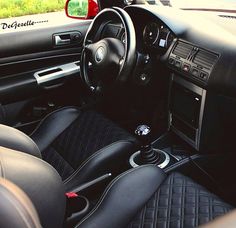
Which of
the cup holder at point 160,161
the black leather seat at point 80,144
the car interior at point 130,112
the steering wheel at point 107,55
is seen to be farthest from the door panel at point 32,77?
the cup holder at point 160,161

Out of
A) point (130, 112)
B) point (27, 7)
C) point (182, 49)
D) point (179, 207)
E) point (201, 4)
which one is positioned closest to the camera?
point (179, 207)

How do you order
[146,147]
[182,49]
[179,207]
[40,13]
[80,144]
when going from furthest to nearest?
[40,13]
[80,144]
[146,147]
[182,49]
[179,207]

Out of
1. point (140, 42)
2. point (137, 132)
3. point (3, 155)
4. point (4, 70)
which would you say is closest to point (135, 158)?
point (137, 132)

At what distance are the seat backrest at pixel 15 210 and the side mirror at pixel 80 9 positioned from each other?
222 centimetres

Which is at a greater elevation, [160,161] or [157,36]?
[157,36]

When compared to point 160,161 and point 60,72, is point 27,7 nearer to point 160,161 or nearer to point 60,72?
point 60,72

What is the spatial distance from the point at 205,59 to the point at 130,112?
32.7 inches

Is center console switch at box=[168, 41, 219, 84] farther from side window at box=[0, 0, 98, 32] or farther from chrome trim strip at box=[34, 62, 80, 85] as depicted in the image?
side window at box=[0, 0, 98, 32]

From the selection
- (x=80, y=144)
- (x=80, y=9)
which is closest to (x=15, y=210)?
(x=80, y=144)

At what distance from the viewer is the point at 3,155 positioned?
1076 mm

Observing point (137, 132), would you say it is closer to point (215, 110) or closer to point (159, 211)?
point (215, 110)

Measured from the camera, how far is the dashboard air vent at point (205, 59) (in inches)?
72.6

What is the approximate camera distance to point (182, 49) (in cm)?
205

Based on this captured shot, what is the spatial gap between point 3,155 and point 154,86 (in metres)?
1.39
